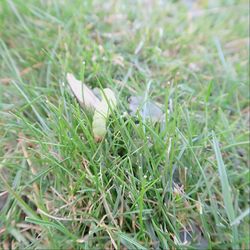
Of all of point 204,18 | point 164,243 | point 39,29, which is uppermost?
point 39,29

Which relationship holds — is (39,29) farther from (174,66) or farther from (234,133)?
(234,133)

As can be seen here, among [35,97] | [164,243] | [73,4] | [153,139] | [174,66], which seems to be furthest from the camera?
[73,4]

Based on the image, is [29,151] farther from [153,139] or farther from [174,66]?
[174,66]

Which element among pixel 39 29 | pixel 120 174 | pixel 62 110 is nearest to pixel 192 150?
pixel 120 174

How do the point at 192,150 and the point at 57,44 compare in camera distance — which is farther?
the point at 57,44

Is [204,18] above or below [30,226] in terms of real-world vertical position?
above

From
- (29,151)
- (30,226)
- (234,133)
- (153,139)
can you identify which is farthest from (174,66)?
(30,226)

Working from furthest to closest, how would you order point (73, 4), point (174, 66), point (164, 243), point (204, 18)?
1. point (204, 18)
2. point (73, 4)
3. point (174, 66)
4. point (164, 243)
